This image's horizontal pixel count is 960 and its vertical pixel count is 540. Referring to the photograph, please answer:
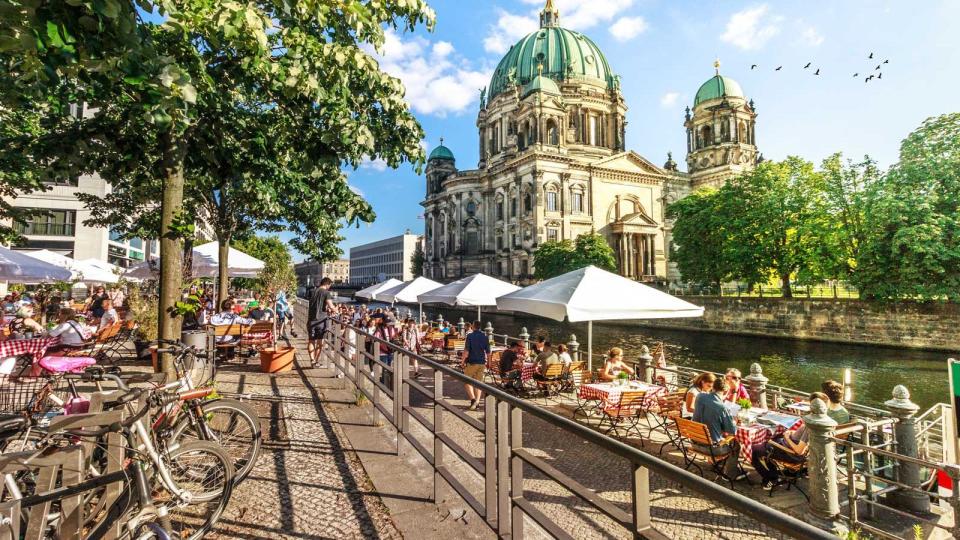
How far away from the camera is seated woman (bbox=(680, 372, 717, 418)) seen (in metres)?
7.59

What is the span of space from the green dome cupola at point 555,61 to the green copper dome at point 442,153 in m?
14.3

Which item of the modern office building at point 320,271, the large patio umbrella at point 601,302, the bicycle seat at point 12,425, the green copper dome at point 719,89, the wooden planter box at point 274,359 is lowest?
the wooden planter box at point 274,359

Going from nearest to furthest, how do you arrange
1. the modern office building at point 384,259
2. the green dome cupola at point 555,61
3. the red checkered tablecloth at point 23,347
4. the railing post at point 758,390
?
the red checkered tablecloth at point 23,347
the railing post at point 758,390
the green dome cupola at point 555,61
the modern office building at point 384,259

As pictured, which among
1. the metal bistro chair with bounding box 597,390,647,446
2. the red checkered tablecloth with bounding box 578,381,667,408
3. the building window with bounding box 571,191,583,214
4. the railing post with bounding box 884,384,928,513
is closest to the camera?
the railing post with bounding box 884,384,928,513

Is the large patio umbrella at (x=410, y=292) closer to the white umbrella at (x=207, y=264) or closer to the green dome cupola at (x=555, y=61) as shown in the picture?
the white umbrella at (x=207, y=264)

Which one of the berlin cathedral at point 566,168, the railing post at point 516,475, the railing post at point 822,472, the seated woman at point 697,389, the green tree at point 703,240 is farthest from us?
the berlin cathedral at point 566,168

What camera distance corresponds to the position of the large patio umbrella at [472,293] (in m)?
15.9

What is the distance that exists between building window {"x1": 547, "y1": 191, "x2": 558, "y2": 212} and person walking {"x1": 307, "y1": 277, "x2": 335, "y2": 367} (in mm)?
56262

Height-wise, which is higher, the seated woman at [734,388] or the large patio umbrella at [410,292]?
the large patio umbrella at [410,292]

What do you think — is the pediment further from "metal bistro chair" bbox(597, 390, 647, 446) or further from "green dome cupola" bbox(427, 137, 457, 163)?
"metal bistro chair" bbox(597, 390, 647, 446)

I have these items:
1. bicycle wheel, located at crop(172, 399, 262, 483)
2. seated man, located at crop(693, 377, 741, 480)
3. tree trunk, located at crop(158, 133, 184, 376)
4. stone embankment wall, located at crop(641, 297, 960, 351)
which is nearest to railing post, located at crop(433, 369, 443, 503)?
bicycle wheel, located at crop(172, 399, 262, 483)

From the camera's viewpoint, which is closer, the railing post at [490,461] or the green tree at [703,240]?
the railing post at [490,461]

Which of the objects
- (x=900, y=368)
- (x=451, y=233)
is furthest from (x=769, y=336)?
(x=451, y=233)

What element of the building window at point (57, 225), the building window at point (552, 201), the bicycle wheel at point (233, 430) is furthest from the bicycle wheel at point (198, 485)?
the building window at point (552, 201)
